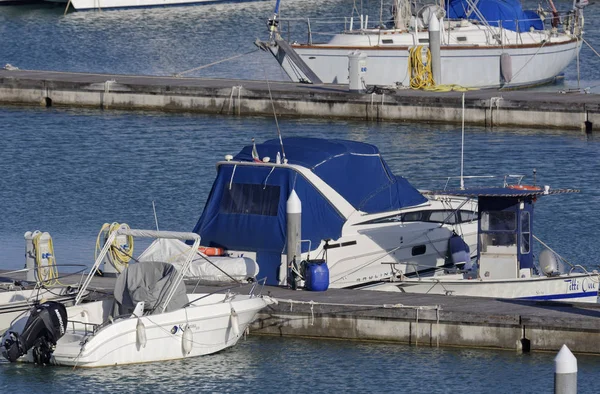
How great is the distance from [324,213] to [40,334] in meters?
6.08

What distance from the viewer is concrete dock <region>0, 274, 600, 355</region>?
2072 cm

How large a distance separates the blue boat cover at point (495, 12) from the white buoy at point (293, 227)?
2865 centimetres

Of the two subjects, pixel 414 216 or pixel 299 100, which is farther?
pixel 299 100

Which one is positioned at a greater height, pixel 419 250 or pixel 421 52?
pixel 421 52

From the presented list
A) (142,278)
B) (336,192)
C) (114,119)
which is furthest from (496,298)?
A: (114,119)

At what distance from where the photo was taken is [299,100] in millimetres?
44406

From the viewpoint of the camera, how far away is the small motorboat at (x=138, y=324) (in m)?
20.1

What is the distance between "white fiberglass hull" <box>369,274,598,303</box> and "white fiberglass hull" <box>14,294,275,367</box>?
3182 millimetres

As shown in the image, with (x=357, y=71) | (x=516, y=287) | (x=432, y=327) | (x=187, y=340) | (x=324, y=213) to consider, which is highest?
(x=357, y=71)

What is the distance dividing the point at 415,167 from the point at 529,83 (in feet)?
49.8

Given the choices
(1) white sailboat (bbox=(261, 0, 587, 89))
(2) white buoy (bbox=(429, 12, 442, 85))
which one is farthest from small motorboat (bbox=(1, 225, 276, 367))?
(1) white sailboat (bbox=(261, 0, 587, 89))

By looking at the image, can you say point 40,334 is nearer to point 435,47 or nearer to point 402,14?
point 435,47

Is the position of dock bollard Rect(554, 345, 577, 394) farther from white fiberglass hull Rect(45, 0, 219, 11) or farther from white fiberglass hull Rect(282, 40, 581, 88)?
white fiberglass hull Rect(45, 0, 219, 11)

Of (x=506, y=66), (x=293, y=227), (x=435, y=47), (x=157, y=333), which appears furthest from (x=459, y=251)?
(x=506, y=66)
